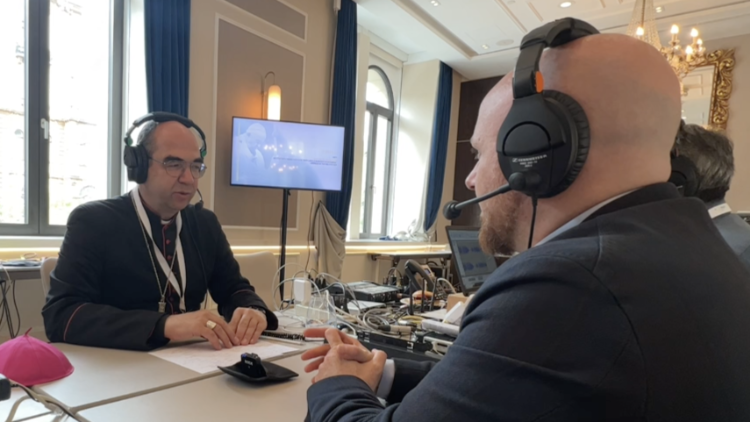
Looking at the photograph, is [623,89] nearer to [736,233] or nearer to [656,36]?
[736,233]

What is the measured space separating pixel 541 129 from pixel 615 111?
0.09m

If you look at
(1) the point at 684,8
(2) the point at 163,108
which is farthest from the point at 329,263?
(1) the point at 684,8

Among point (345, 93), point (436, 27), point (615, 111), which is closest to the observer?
point (615, 111)

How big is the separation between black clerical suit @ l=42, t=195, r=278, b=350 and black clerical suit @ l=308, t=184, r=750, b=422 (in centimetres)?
93

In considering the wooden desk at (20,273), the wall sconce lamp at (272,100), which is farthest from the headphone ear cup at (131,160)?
the wall sconce lamp at (272,100)

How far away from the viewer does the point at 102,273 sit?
1391 millimetres

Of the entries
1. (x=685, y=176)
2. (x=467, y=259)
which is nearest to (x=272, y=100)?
(x=467, y=259)

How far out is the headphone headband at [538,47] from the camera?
2.03 ft

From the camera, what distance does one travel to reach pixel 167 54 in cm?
296

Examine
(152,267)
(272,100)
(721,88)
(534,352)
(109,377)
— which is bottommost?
(109,377)

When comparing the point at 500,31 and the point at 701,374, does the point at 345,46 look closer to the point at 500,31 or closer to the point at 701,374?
the point at 500,31

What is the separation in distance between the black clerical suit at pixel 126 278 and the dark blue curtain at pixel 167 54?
1.57 m

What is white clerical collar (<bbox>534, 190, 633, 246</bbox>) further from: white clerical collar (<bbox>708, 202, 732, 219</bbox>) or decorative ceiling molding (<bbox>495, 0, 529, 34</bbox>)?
decorative ceiling molding (<bbox>495, 0, 529, 34</bbox>)

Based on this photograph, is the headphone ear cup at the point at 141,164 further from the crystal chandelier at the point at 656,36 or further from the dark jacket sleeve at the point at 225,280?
the crystal chandelier at the point at 656,36
